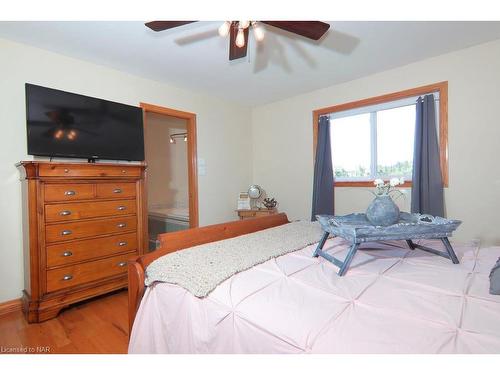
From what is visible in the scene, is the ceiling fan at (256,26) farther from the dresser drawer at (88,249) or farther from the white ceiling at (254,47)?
the dresser drawer at (88,249)

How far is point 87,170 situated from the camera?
216 cm

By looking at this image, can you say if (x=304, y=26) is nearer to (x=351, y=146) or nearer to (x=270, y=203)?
(x=351, y=146)

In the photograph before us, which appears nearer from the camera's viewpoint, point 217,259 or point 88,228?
point 217,259

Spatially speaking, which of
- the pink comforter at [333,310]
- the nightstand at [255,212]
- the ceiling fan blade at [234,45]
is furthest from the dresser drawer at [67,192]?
the nightstand at [255,212]

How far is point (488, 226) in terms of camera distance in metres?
2.36

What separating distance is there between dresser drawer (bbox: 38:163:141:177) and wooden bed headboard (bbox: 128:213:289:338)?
3.90 ft

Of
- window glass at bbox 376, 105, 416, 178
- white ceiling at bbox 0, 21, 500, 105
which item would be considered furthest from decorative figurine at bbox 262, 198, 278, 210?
white ceiling at bbox 0, 21, 500, 105

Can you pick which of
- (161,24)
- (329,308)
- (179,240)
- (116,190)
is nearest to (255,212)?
(116,190)

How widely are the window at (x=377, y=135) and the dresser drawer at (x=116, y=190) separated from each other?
247 centimetres

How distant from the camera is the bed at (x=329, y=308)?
2.32ft

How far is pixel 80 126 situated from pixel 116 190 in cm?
70

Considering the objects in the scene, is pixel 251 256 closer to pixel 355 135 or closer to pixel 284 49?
pixel 284 49
